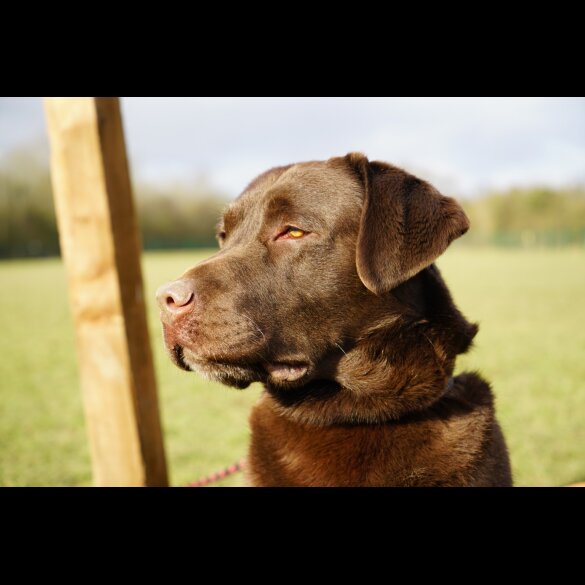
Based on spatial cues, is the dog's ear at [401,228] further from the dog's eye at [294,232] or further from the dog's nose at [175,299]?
the dog's nose at [175,299]

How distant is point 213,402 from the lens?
772cm

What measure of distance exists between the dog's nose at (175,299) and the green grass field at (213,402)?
58.4 inches

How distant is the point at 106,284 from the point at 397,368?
1.67 meters

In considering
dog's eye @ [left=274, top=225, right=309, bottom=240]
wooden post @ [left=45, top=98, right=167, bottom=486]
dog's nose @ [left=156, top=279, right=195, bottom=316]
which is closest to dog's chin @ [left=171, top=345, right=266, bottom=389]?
dog's nose @ [left=156, top=279, right=195, bottom=316]

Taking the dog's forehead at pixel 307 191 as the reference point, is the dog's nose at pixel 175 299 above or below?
below

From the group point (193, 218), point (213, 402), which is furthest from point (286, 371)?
point (193, 218)

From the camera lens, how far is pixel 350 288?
8.63ft

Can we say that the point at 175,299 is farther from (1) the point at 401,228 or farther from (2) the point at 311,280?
(1) the point at 401,228

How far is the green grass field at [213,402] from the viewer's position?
514 cm

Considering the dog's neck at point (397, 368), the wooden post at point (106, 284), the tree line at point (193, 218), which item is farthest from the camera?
the tree line at point (193, 218)

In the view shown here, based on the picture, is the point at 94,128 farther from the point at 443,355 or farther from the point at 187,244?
the point at 187,244

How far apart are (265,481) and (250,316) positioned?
83cm

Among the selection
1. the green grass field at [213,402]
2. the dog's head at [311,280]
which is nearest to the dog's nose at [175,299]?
the dog's head at [311,280]

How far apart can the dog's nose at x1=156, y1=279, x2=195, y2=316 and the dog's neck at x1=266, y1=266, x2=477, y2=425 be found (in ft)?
2.48
